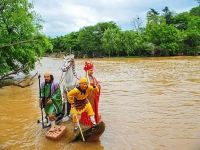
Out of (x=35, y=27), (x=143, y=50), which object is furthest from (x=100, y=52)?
(x=35, y=27)

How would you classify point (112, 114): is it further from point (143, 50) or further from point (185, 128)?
point (143, 50)

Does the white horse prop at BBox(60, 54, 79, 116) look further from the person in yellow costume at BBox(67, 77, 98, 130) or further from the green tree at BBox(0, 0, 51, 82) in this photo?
the green tree at BBox(0, 0, 51, 82)

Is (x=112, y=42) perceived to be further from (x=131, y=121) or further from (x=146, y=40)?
(x=131, y=121)

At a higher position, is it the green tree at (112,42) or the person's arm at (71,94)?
the green tree at (112,42)

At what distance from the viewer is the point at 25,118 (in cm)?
1512

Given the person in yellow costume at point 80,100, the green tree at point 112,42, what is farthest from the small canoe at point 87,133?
the green tree at point 112,42

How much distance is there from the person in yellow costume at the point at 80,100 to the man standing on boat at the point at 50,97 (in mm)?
1108

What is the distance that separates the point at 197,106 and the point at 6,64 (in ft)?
46.7

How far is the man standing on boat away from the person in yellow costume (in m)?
1.11

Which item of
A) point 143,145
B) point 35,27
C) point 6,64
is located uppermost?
point 35,27

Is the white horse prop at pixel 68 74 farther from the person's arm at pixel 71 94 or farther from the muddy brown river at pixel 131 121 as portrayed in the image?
the person's arm at pixel 71 94

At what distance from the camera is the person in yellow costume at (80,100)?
1038cm

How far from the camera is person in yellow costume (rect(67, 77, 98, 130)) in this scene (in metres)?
10.4

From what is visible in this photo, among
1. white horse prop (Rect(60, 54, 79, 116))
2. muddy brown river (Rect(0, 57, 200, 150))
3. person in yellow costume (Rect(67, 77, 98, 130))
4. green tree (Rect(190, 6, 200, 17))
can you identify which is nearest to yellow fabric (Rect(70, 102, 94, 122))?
person in yellow costume (Rect(67, 77, 98, 130))
